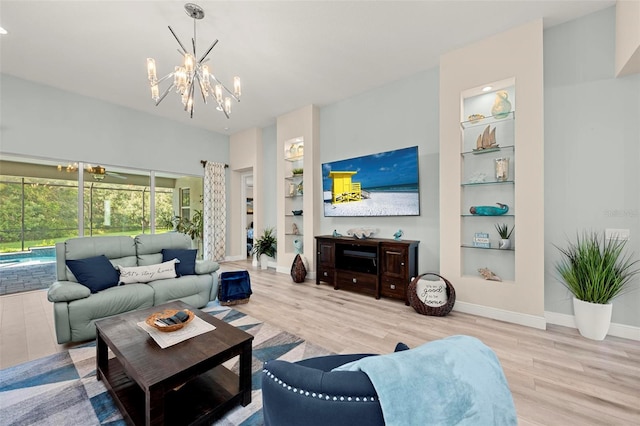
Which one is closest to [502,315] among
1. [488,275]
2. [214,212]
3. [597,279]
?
[488,275]

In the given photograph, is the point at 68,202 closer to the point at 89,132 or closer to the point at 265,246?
the point at 89,132

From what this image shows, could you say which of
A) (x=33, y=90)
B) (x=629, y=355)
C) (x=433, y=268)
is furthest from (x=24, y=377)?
(x=629, y=355)

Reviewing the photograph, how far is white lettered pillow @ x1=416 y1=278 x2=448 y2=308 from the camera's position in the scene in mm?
3061

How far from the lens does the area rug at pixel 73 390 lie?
5.05 ft

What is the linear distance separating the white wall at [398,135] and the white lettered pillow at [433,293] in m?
0.57

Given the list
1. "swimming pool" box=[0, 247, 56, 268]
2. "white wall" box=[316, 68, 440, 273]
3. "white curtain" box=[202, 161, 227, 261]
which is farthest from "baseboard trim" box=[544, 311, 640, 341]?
"swimming pool" box=[0, 247, 56, 268]

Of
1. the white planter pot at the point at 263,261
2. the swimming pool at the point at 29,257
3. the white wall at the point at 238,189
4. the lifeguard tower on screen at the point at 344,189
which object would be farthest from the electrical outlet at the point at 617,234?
the swimming pool at the point at 29,257

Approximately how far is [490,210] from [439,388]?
2.93 meters

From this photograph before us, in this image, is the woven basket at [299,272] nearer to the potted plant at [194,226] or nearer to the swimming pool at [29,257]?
the potted plant at [194,226]

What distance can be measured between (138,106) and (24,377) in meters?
4.63

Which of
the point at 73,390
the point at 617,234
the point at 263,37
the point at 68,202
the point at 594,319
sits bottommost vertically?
the point at 73,390

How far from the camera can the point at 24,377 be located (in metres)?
1.92

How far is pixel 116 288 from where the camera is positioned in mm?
2699

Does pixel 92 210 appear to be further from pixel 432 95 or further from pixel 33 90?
pixel 432 95
